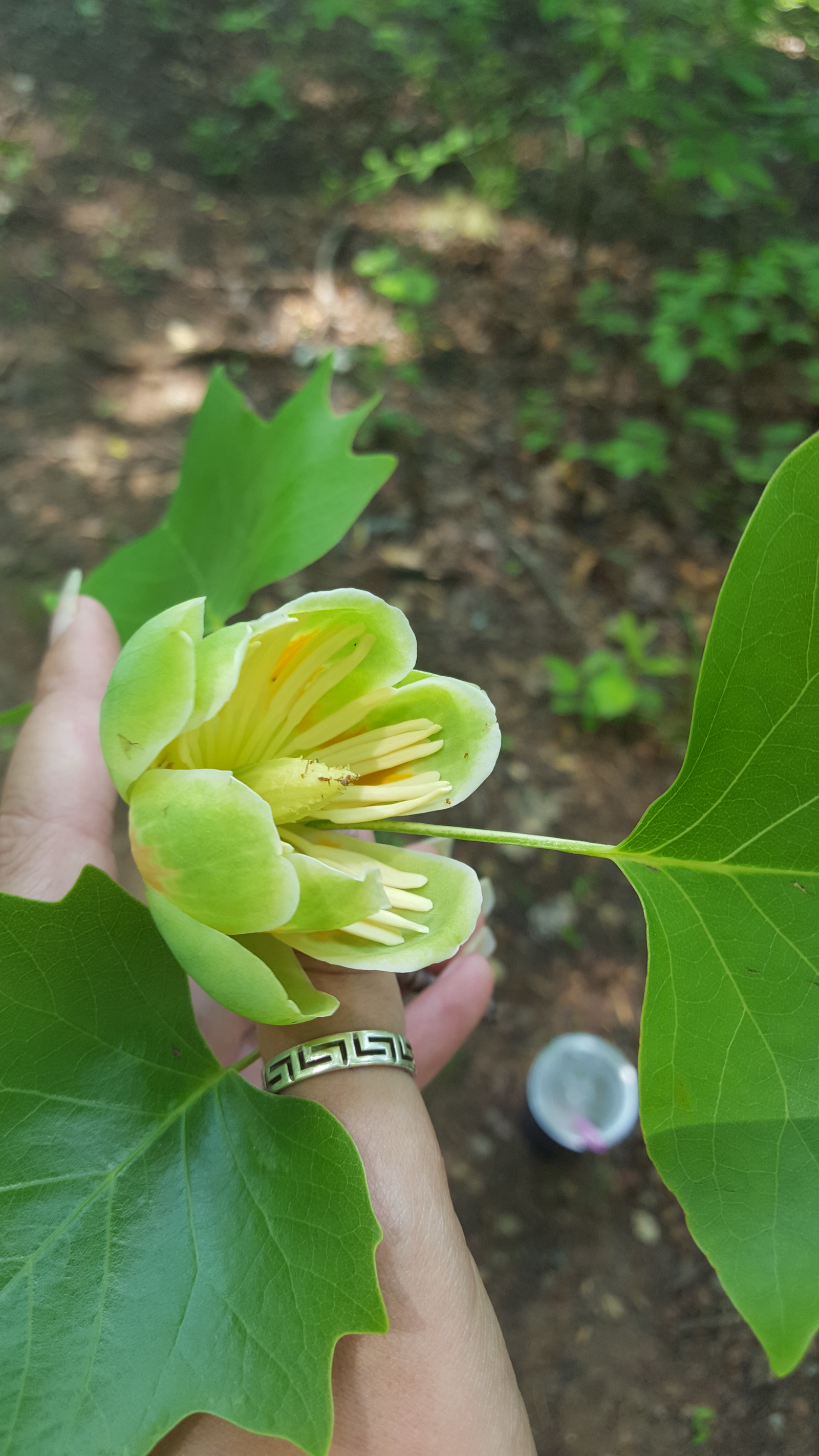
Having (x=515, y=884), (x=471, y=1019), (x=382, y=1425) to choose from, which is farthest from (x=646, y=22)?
(x=382, y=1425)

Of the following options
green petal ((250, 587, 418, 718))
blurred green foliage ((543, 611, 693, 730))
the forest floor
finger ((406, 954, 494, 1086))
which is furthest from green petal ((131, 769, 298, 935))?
blurred green foliage ((543, 611, 693, 730))

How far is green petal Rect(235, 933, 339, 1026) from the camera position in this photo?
67cm

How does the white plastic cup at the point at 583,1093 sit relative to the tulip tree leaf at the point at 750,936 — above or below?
below

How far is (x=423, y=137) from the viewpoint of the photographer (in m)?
3.28

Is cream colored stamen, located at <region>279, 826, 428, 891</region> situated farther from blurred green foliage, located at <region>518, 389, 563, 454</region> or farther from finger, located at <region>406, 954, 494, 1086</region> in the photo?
blurred green foliage, located at <region>518, 389, 563, 454</region>

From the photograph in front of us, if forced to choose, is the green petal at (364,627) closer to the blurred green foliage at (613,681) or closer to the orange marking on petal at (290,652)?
the orange marking on petal at (290,652)

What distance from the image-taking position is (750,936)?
71 centimetres

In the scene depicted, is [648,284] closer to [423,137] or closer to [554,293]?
[554,293]

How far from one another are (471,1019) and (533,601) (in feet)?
4.44

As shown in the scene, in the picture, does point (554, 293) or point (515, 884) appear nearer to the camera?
point (515, 884)

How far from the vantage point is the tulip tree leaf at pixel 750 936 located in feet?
2.14

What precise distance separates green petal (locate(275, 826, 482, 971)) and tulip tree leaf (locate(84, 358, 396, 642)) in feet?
1.32

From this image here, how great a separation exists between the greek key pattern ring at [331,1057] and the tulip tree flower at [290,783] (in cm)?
10

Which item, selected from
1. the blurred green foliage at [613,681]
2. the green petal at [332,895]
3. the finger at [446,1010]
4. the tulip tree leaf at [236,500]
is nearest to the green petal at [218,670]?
the green petal at [332,895]
